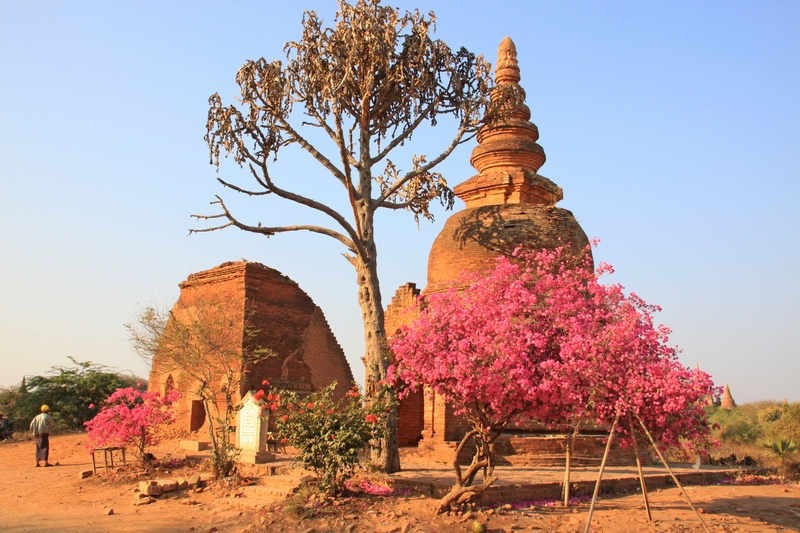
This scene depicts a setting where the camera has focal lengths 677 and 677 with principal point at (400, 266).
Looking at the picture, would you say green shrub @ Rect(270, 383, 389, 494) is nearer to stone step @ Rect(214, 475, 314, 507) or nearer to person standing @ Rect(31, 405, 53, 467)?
stone step @ Rect(214, 475, 314, 507)

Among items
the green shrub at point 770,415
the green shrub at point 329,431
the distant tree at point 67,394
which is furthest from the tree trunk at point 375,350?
the green shrub at point 770,415

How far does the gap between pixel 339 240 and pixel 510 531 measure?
242 inches

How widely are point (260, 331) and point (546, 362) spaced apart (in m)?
11.6

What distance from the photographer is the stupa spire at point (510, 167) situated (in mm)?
17078

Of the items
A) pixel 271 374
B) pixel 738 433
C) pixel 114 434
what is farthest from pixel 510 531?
pixel 738 433

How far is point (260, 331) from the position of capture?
17.6 metres

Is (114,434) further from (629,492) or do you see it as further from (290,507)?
(629,492)

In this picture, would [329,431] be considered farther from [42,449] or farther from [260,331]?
[260,331]

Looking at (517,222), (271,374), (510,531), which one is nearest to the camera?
(510,531)

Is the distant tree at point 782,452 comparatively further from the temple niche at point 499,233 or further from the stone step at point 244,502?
the stone step at point 244,502

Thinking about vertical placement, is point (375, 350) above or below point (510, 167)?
below

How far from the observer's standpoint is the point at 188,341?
13633 mm

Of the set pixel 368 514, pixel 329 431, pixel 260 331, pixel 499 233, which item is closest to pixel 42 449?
pixel 260 331

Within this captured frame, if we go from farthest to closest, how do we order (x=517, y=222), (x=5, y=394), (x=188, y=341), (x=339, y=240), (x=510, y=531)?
(x=5, y=394)
(x=517, y=222)
(x=188, y=341)
(x=339, y=240)
(x=510, y=531)
